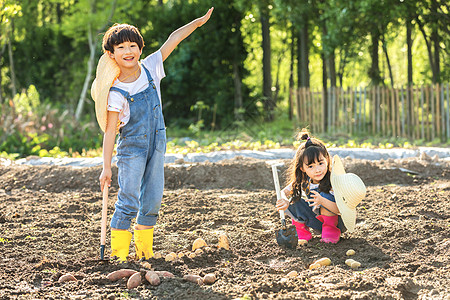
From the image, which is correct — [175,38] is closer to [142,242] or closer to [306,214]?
[142,242]

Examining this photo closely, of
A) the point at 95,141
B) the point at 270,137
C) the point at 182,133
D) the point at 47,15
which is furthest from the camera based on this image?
the point at 47,15

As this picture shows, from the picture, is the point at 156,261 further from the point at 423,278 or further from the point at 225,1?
the point at 225,1

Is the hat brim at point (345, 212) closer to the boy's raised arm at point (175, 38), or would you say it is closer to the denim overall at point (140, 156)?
the denim overall at point (140, 156)

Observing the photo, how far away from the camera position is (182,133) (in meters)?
14.2

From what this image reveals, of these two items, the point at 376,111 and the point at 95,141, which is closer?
the point at 95,141

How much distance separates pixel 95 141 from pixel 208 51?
536 cm

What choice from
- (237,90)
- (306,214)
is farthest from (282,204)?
(237,90)

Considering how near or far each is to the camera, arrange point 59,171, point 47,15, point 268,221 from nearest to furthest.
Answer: point 268,221 < point 59,171 < point 47,15

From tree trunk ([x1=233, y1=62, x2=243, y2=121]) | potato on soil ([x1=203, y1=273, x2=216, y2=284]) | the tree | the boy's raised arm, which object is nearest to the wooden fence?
tree trunk ([x1=233, y1=62, x2=243, y2=121])

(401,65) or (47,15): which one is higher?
(47,15)

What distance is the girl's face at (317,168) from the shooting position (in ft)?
12.2

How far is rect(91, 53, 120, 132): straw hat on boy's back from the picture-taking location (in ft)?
10.6

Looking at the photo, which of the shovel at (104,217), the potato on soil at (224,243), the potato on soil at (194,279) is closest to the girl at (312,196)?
the potato on soil at (224,243)

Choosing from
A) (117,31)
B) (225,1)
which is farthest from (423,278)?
(225,1)
